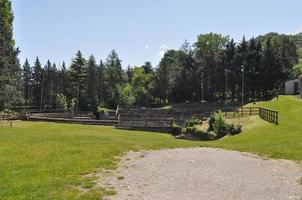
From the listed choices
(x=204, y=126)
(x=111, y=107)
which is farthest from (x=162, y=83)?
(x=204, y=126)

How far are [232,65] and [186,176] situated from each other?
76.6m

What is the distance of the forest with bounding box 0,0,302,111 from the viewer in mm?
86375

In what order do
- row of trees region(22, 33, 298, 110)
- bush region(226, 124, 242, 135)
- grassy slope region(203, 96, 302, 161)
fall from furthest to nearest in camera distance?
row of trees region(22, 33, 298, 110)
bush region(226, 124, 242, 135)
grassy slope region(203, 96, 302, 161)

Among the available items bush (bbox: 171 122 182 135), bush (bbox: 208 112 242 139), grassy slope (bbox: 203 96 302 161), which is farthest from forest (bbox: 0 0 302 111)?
grassy slope (bbox: 203 96 302 161)

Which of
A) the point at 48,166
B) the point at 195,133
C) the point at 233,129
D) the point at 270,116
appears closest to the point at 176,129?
the point at 195,133

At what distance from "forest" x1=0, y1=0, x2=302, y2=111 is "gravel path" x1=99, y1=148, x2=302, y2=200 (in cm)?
6014

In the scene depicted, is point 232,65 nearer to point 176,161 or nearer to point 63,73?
point 63,73

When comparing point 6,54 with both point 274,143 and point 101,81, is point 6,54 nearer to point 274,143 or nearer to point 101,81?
point 274,143

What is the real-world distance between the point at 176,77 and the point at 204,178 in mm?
87334

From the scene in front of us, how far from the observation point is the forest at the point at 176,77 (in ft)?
283

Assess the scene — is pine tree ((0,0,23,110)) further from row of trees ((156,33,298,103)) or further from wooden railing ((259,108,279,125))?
row of trees ((156,33,298,103))

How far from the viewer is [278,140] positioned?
1055 inches

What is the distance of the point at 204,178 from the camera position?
14.0 m

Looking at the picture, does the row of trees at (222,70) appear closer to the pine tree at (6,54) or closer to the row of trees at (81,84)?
the row of trees at (81,84)
